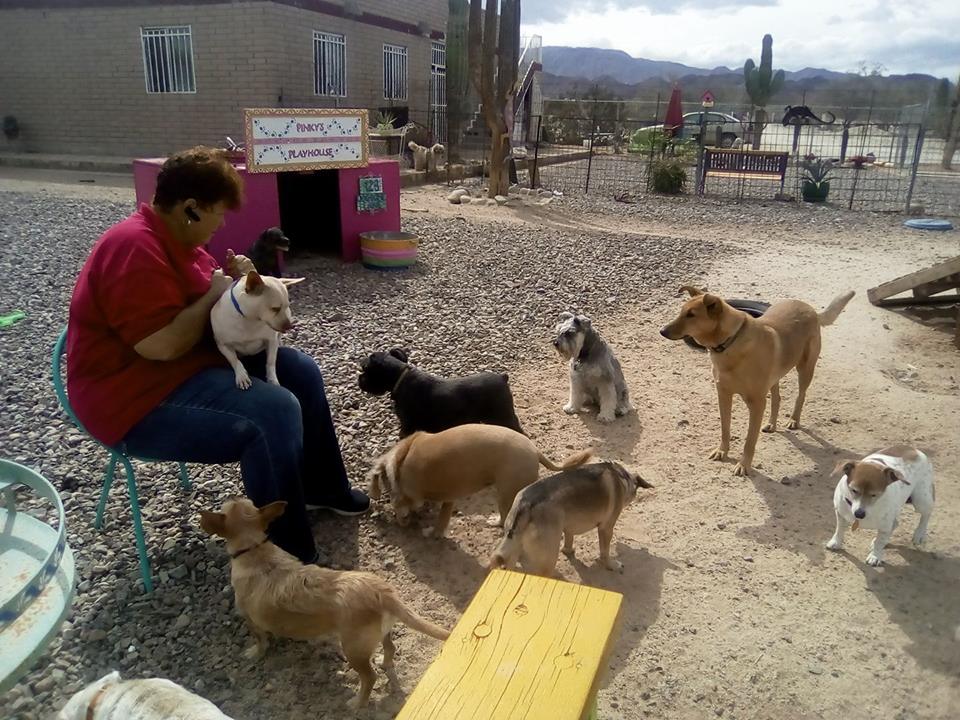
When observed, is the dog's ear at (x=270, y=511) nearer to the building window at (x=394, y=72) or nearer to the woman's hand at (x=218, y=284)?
the woman's hand at (x=218, y=284)

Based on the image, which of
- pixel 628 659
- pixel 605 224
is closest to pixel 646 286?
pixel 605 224

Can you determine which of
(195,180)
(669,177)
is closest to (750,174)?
(669,177)

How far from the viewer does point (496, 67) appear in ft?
50.9

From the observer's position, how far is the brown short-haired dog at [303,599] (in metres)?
2.52

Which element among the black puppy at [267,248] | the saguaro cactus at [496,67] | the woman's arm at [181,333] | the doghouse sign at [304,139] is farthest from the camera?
the saguaro cactus at [496,67]

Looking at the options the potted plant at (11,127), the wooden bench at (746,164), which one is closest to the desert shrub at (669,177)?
the wooden bench at (746,164)

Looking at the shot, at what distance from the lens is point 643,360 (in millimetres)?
6340

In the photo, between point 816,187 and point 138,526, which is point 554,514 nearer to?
point 138,526

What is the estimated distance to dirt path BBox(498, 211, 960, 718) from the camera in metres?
2.76

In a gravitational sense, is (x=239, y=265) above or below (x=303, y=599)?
above

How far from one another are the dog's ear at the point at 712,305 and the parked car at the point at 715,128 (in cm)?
2377

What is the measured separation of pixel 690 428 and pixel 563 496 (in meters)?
2.24

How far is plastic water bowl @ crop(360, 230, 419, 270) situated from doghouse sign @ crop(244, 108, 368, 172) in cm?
101

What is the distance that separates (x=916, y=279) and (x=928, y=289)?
1.68 feet
